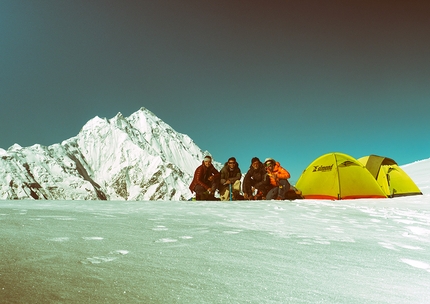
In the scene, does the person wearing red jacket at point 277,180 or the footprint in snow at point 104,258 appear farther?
the person wearing red jacket at point 277,180

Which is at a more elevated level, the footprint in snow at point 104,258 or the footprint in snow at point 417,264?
the footprint in snow at point 417,264

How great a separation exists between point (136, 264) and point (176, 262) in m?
0.28

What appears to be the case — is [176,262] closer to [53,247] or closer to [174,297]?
[174,297]

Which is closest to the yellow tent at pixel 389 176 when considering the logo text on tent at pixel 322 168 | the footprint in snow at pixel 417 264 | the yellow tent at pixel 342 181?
the yellow tent at pixel 342 181

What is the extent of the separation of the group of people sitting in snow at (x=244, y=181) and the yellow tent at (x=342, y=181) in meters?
1.91

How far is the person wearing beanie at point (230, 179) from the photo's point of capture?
13.1 metres

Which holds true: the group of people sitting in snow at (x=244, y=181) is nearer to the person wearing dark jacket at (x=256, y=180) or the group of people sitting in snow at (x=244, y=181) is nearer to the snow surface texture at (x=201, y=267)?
the person wearing dark jacket at (x=256, y=180)

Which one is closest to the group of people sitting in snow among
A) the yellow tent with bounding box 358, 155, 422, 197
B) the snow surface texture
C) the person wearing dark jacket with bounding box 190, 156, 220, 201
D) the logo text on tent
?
the person wearing dark jacket with bounding box 190, 156, 220, 201

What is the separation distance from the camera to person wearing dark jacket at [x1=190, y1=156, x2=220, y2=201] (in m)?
13.2

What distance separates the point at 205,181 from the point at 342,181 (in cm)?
537

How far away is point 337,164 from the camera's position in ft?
44.3

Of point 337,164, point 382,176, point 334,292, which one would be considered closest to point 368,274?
point 334,292

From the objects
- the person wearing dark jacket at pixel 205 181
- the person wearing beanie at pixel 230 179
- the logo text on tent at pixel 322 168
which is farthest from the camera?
the logo text on tent at pixel 322 168

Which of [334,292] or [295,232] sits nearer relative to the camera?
[334,292]
